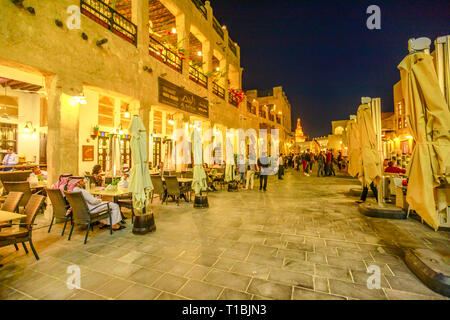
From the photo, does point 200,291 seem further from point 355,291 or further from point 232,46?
point 232,46

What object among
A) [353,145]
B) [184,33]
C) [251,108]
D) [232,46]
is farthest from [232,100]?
[353,145]

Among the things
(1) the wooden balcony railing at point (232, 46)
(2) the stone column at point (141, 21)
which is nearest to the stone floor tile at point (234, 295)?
(2) the stone column at point (141, 21)

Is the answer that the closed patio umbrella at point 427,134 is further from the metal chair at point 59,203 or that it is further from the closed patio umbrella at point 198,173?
the metal chair at point 59,203

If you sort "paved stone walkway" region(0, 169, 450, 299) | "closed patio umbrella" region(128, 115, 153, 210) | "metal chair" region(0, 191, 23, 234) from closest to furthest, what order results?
"paved stone walkway" region(0, 169, 450, 299) → "metal chair" region(0, 191, 23, 234) → "closed patio umbrella" region(128, 115, 153, 210)

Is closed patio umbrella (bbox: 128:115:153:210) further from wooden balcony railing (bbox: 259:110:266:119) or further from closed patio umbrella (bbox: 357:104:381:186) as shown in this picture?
wooden balcony railing (bbox: 259:110:266:119)

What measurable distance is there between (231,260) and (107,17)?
8.51 m

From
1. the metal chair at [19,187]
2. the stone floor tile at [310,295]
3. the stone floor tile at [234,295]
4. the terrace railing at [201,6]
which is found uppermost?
the terrace railing at [201,6]

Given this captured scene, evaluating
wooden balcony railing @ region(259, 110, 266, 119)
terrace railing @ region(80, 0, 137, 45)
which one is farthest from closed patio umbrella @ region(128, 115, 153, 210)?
wooden balcony railing @ region(259, 110, 266, 119)

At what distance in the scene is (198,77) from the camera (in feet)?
41.3

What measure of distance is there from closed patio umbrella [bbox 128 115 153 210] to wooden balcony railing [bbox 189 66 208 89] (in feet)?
27.4

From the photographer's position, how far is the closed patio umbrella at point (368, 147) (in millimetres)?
5812

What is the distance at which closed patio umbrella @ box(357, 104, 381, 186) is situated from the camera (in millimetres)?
5812

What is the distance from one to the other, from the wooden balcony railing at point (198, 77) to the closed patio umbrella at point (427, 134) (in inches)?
431

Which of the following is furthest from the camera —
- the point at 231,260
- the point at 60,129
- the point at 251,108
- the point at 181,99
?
the point at 251,108
